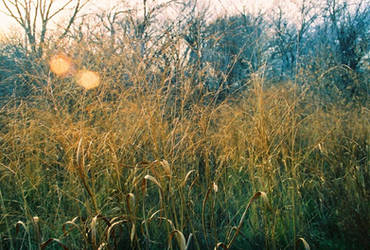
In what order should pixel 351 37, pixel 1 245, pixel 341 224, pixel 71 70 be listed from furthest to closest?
1. pixel 351 37
2. pixel 71 70
3. pixel 341 224
4. pixel 1 245

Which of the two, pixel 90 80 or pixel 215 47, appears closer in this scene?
pixel 90 80

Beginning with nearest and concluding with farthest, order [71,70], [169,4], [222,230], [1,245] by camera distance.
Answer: [1,245] < [222,230] < [71,70] < [169,4]

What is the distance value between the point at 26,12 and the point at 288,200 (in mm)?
12839

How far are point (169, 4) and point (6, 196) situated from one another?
11.9 metres

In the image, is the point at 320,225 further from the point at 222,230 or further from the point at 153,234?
the point at 153,234

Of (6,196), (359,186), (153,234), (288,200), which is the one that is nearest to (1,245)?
(6,196)

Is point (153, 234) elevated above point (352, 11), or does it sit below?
below

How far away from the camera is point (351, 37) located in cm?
827

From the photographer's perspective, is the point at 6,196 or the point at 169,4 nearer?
the point at 6,196

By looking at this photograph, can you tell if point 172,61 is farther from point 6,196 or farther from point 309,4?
point 309,4

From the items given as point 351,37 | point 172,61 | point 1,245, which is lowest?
point 1,245

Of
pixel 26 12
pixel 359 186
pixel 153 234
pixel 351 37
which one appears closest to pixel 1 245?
pixel 153 234

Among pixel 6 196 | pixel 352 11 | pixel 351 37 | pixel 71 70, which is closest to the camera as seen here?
pixel 6 196

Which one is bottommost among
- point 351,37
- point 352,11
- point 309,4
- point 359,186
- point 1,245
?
point 1,245
